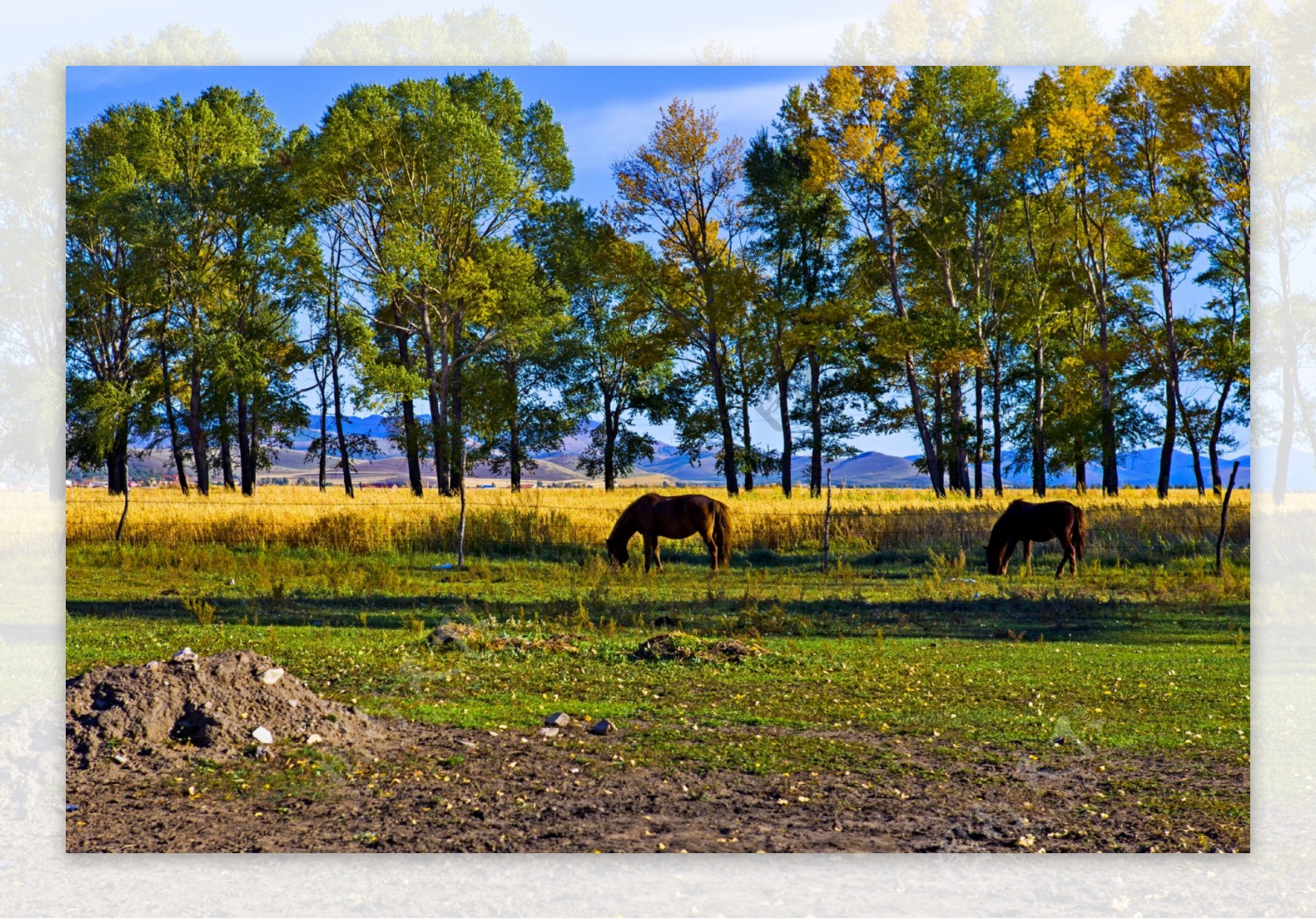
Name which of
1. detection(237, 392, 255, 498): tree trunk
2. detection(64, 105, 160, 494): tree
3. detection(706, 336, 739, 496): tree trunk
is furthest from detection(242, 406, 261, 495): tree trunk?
detection(706, 336, 739, 496): tree trunk

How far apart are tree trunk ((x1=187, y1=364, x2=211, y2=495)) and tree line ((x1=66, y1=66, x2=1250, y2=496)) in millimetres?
23

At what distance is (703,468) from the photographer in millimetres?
8586

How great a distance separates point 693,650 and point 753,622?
1143 mm

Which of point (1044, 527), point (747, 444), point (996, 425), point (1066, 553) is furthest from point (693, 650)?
point (1066, 553)

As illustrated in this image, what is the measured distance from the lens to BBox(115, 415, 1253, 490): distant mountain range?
27.2ft

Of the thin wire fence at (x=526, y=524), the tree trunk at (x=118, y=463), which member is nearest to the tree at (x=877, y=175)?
the thin wire fence at (x=526, y=524)

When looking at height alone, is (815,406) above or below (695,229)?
below

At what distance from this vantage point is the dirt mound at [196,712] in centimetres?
678

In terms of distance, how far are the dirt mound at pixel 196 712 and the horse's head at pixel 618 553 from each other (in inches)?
135

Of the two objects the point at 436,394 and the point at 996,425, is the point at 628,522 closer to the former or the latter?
the point at 436,394

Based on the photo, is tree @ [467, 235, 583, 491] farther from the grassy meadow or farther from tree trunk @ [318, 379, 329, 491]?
tree trunk @ [318, 379, 329, 491]

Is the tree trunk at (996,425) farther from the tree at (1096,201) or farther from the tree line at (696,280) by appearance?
the tree at (1096,201)

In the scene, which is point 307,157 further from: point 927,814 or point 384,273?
point 927,814

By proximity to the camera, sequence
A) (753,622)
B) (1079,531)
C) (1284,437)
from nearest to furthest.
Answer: (1284,437) → (1079,531) → (753,622)
